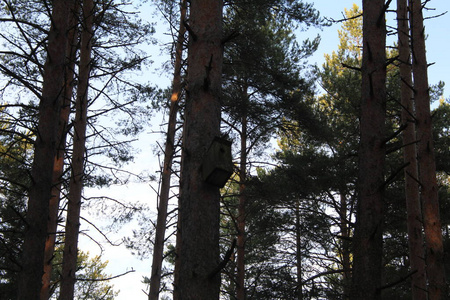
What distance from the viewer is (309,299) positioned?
40.7ft

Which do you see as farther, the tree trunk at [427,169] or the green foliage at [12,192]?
the tree trunk at [427,169]

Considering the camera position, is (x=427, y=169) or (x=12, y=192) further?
(x=12, y=192)

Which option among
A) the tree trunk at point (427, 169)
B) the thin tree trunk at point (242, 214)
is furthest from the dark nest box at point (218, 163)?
the thin tree trunk at point (242, 214)

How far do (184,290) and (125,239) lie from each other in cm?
940

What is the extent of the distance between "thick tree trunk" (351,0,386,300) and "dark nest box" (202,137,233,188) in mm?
2055

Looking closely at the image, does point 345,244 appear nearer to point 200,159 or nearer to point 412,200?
point 412,200

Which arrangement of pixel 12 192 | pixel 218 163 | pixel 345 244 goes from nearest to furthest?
pixel 218 163
pixel 12 192
pixel 345 244

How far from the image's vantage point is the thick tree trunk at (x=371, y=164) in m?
4.35

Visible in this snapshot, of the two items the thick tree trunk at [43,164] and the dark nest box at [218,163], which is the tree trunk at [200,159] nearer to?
the dark nest box at [218,163]

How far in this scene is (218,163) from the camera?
3.07 m

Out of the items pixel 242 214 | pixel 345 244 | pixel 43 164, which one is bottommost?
pixel 43 164

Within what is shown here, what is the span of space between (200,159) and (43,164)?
239 cm

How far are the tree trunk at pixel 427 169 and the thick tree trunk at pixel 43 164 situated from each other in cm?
578

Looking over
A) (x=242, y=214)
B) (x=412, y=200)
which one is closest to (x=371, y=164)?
(x=412, y=200)
